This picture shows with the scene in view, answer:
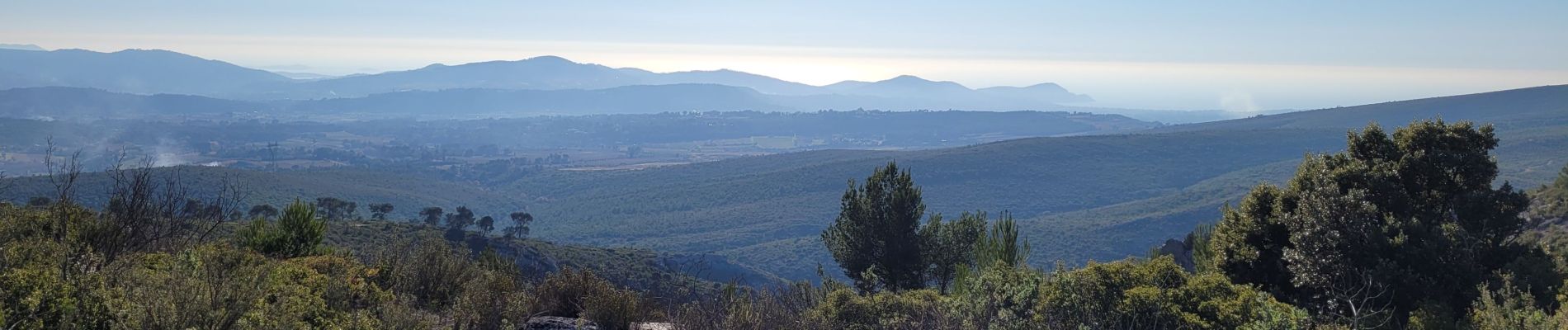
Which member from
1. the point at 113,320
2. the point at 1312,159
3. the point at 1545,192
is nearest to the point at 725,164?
the point at 1545,192

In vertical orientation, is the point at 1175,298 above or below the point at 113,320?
below

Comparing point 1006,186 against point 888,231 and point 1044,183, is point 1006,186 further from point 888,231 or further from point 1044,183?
point 888,231

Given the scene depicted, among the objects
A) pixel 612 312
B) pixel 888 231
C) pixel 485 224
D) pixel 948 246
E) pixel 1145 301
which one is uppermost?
pixel 1145 301

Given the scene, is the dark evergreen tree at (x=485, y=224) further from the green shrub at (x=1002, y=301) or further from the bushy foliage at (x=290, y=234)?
the green shrub at (x=1002, y=301)

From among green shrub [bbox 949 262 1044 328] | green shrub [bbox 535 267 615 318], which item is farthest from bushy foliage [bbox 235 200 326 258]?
green shrub [bbox 949 262 1044 328]

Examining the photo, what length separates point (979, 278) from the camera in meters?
11.5

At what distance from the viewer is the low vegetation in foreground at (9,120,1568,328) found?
19.4 ft

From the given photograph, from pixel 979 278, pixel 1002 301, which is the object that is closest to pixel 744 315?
pixel 1002 301

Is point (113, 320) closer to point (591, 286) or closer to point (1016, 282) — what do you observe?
point (591, 286)

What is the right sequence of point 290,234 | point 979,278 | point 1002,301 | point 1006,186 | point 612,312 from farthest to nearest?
point 1006,186 < point 290,234 < point 979,278 < point 1002,301 < point 612,312

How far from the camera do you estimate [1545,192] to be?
27.9 metres

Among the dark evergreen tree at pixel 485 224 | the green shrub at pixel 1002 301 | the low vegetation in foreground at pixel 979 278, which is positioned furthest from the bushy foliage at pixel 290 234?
the dark evergreen tree at pixel 485 224

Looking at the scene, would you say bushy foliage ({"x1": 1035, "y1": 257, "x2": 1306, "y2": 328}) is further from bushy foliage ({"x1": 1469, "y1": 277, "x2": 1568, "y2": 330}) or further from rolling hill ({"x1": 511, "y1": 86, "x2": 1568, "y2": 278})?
rolling hill ({"x1": 511, "y1": 86, "x2": 1568, "y2": 278})

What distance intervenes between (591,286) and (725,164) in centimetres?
11595
